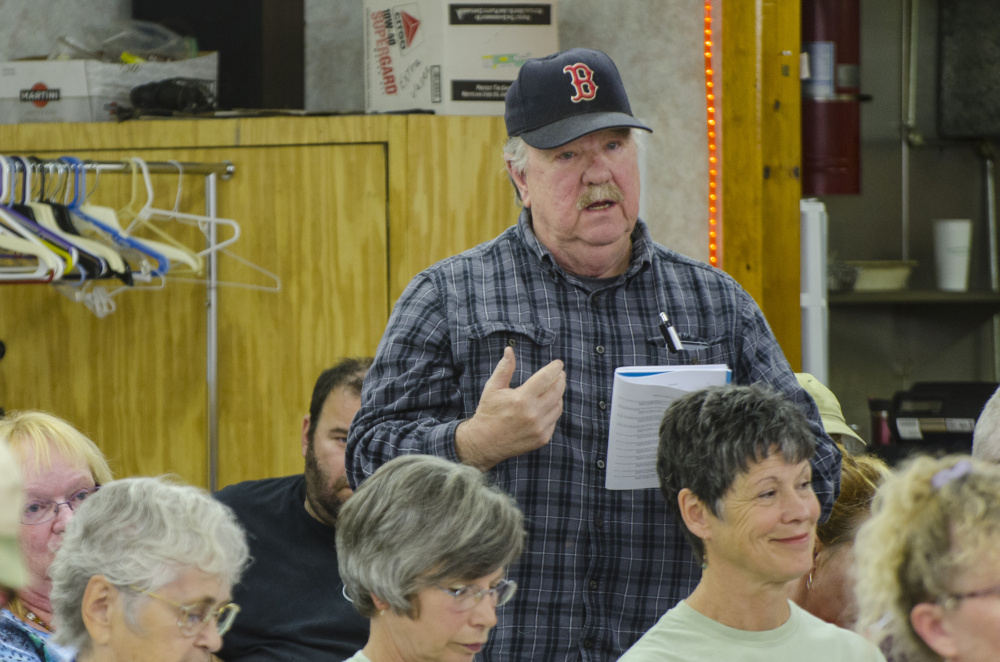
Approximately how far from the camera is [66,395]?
3.47m

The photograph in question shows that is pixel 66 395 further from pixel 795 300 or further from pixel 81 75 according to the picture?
pixel 795 300

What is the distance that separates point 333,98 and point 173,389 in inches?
52.0

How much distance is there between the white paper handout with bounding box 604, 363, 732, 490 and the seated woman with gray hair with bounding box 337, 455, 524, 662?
0.24m

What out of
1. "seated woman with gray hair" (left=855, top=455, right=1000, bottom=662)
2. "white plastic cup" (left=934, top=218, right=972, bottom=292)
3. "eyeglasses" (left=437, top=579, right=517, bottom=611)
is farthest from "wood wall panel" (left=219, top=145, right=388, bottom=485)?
"white plastic cup" (left=934, top=218, right=972, bottom=292)

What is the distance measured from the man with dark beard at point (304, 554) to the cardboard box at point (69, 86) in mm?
1352

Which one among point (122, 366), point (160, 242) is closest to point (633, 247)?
point (160, 242)

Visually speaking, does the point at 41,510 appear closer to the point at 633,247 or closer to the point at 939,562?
the point at 633,247

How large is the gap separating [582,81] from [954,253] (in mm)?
3258

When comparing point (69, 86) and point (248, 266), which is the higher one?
point (69, 86)

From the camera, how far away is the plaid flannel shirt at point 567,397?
1838mm

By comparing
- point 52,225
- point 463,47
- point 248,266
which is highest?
point 463,47

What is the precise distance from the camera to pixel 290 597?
2.44 meters

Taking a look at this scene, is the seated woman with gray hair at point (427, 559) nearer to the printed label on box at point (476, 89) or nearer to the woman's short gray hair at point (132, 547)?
the woman's short gray hair at point (132, 547)

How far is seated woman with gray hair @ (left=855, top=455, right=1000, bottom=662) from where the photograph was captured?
1348mm
